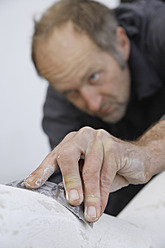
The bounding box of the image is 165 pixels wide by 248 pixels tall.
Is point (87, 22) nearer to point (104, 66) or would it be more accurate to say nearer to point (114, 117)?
point (104, 66)

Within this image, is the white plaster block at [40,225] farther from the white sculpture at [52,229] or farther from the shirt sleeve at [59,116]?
the shirt sleeve at [59,116]

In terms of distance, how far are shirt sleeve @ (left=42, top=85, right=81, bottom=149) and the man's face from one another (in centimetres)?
11

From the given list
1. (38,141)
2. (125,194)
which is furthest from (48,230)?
(38,141)

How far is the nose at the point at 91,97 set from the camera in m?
1.04

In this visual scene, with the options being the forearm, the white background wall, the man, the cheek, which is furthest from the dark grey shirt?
the white background wall

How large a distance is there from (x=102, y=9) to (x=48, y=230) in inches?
37.4

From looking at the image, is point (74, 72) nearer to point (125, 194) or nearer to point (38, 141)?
point (125, 194)

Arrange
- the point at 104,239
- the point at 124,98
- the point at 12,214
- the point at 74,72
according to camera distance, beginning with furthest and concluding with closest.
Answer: the point at 124,98, the point at 74,72, the point at 104,239, the point at 12,214

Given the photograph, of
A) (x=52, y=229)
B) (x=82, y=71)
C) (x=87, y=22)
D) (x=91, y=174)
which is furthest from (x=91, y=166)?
(x=87, y=22)

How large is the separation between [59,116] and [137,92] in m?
0.32

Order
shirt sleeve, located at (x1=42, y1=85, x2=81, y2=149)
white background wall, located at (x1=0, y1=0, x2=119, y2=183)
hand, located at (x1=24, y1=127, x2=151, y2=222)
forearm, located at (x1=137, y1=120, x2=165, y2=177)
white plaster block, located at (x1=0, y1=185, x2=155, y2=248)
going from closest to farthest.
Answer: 1. white plaster block, located at (x1=0, y1=185, x2=155, y2=248)
2. hand, located at (x1=24, y1=127, x2=151, y2=222)
3. forearm, located at (x1=137, y1=120, x2=165, y2=177)
4. shirt sleeve, located at (x1=42, y1=85, x2=81, y2=149)
5. white background wall, located at (x1=0, y1=0, x2=119, y2=183)

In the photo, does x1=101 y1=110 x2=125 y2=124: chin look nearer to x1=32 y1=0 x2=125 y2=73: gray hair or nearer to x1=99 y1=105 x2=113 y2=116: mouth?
x1=99 y1=105 x2=113 y2=116: mouth

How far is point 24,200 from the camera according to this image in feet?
1.30

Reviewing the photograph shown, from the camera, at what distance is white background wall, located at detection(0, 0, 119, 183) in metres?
1.67
